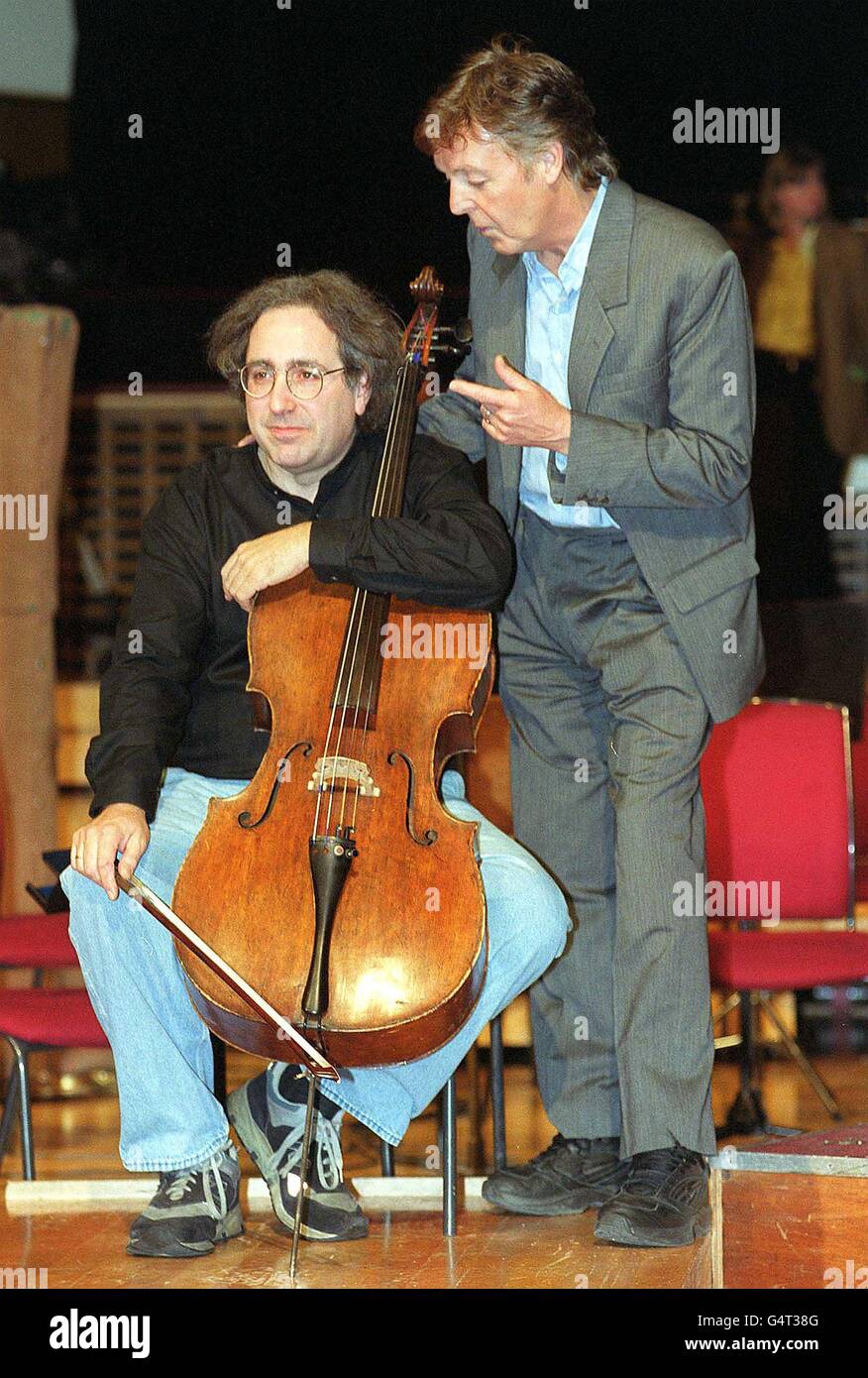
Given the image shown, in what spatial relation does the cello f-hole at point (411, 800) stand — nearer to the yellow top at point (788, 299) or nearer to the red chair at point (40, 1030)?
the red chair at point (40, 1030)

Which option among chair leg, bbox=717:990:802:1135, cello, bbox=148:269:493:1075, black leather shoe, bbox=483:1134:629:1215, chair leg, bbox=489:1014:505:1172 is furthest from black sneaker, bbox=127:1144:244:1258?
chair leg, bbox=717:990:802:1135

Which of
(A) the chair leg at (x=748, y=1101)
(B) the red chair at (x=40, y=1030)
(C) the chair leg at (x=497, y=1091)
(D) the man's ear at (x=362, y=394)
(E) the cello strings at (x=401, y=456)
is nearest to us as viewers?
(E) the cello strings at (x=401, y=456)

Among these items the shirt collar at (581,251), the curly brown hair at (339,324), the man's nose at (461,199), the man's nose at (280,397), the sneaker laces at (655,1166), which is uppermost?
the man's nose at (461,199)

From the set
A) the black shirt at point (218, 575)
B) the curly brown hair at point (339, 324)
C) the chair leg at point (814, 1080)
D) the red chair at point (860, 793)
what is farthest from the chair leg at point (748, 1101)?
the curly brown hair at point (339, 324)

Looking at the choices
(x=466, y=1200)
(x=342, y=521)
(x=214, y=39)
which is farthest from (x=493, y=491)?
(x=214, y=39)

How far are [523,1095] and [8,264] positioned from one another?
3.70 meters

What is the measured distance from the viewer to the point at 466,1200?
94.7 inches

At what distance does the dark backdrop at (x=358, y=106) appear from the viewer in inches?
193

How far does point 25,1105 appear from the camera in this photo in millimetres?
2883

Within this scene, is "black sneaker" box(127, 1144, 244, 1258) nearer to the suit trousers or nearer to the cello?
the cello

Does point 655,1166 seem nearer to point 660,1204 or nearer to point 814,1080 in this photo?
point 660,1204

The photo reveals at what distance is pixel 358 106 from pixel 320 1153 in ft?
11.3

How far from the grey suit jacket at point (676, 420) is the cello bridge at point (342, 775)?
47cm

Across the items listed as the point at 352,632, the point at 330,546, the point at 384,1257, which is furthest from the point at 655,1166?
the point at 330,546
